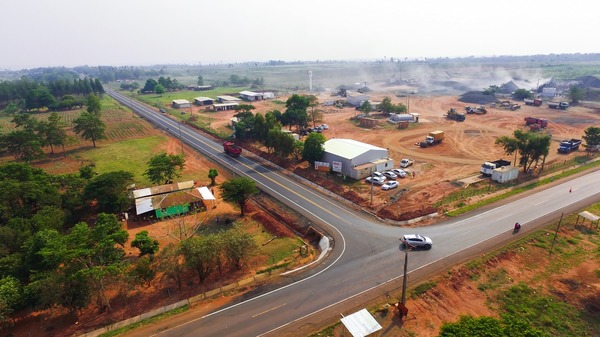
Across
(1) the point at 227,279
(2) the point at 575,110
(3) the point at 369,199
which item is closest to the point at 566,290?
(3) the point at 369,199

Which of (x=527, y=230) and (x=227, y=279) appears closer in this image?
(x=227, y=279)

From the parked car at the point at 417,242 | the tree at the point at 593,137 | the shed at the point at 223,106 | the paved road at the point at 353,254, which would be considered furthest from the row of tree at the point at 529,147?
the shed at the point at 223,106

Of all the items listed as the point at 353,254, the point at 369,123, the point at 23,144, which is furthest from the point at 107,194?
the point at 369,123

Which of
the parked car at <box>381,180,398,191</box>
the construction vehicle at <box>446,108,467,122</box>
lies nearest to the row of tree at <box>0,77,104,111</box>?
the parked car at <box>381,180,398,191</box>

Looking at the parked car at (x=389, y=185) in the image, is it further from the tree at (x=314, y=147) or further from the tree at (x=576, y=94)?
the tree at (x=576, y=94)

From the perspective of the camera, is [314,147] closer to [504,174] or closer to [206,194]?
[206,194]

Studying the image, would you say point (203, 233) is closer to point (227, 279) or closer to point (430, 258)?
point (227, 279)

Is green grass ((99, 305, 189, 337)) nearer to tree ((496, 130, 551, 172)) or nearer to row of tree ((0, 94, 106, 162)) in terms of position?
tree ((496, 130, 551, 172))
